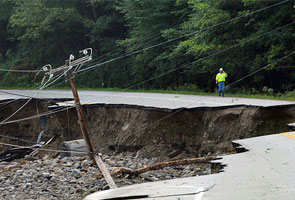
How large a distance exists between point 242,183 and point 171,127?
406 inches

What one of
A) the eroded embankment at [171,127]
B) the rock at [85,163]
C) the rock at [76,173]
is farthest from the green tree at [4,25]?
the rock at [76,173]

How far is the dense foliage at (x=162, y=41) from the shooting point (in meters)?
24.2

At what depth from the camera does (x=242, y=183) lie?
8.10 m

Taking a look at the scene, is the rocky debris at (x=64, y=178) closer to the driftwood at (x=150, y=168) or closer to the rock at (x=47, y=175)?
the rock at (x=47, y=175)

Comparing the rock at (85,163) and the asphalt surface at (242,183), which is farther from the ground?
the asphalt surface at (242,183)

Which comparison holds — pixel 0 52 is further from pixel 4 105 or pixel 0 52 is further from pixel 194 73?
pixel 194 73

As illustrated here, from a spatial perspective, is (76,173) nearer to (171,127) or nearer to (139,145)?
(139,145)

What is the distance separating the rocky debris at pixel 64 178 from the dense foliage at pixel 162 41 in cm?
889

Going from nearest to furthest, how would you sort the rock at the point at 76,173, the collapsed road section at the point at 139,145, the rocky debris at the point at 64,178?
the rocky debris at the point at 64,178
the collapsed road section at the point at 139,145
the rock at the point at 76,173

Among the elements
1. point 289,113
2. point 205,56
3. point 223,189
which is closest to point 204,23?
point 205,56

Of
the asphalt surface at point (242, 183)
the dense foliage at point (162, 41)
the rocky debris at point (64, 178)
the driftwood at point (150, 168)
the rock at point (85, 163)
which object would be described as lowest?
the rock at point (85, 163)

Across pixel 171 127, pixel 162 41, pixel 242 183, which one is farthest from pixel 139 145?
pixel 162 41

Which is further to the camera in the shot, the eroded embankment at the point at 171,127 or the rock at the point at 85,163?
the rock at the point at 85,163

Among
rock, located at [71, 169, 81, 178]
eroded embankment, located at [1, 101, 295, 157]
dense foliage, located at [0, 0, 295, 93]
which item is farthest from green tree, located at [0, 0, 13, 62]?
rock, located at [71, 169, 81, 178]
